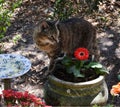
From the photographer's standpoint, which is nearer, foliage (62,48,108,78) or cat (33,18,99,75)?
foliage (62,48,108,78)

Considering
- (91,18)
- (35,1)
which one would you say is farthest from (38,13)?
(91,18)

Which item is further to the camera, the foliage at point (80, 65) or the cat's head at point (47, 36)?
the cat's head at point (47, 36)

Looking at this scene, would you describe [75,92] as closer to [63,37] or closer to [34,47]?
[63,37]

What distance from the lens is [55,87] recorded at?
170 inches

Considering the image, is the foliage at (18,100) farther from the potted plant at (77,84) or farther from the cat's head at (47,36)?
the cat's head at (47,36)

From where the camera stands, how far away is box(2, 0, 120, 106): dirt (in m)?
5.54

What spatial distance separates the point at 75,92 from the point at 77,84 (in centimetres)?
10

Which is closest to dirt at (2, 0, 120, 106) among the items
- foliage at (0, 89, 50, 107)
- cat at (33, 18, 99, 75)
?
cat at (33, 18, 99, 75)

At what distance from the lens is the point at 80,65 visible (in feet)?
14.3

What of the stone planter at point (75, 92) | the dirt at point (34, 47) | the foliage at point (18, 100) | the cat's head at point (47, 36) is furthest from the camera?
the dirt at point (34, 47)

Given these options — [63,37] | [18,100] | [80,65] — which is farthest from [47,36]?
[18,100]

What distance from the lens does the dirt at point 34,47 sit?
218 inches

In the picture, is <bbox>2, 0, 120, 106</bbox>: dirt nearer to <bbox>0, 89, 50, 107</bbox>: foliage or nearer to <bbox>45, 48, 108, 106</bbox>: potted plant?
<bbox>45, 48, 108, 106</bbox>: potted plant

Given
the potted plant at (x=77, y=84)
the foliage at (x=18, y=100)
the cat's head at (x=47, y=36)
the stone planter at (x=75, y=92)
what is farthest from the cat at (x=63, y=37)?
the foliage at (x=18, y=100)
